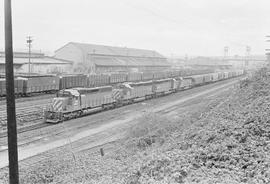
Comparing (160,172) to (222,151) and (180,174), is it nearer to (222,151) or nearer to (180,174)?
(180,174)

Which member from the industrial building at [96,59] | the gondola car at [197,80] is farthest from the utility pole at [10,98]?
the industrial building at [96,59]

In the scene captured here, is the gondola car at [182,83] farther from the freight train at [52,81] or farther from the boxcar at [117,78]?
the boxcar at [117,78]

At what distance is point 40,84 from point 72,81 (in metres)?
7.14

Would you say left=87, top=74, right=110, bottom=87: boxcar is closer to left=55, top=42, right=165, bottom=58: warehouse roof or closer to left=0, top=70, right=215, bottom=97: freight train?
left=0, top=70, right=215, bottom=97: freight train

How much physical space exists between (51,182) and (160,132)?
825 centimetres

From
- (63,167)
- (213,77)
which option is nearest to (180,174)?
Answer: (63,167)

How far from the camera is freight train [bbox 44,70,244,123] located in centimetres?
2719

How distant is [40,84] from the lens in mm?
42250

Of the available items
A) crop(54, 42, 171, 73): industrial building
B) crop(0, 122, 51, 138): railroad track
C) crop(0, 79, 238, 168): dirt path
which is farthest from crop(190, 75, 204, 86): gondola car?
crop(0, 122, 51, 138): railroad track

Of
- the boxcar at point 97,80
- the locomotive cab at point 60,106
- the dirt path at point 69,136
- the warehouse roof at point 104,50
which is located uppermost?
the warehouse roof at point 104,50

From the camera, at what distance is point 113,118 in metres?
29.8

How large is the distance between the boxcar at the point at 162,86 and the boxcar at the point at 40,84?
51.4 feet

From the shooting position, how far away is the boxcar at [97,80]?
52.8m

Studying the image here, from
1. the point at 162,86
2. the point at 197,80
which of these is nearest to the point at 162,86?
the point at 162,86
